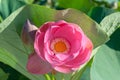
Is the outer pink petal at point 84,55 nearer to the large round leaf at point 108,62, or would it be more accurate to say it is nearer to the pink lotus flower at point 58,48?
the pink lotus flower at point 58,48

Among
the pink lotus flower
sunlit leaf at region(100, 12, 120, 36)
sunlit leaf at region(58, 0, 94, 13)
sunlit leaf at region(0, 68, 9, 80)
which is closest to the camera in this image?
the pink lotus flower

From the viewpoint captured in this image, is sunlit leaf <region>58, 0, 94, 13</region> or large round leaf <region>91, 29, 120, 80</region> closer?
large round leaf <region>91, 29, 120, 80</region>

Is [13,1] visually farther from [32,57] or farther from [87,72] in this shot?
[32,57]

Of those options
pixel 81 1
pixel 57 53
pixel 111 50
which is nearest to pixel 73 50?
pixel 57 53

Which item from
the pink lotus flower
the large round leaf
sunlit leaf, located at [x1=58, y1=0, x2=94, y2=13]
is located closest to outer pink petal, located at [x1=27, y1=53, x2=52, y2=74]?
the pink lotus flower

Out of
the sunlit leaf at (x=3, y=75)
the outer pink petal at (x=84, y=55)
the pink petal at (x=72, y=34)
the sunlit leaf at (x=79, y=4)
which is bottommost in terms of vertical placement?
the sunlit leaf at (x=79, y=4)

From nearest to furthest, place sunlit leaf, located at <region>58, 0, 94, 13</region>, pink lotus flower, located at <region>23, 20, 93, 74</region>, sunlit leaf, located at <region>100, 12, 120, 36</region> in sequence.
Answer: pink lotus flower, located at <region>23, 20, 93, 74</region> → sunlit leaf, located at <region>100, 12, 120, 36</region> → sunlit leaf, located at <region>58, 0, 94, 13</region>

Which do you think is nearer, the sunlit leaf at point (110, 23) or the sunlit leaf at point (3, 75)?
the sunlit leaf at point (110, 23)

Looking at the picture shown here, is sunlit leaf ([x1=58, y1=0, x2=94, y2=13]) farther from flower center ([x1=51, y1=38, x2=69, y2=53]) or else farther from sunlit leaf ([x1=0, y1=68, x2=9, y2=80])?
flower center ([x1=51, y1=38, x2=69, y2=53])

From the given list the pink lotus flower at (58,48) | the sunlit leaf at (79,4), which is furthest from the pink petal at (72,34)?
the sunlit leaf at (79,4)

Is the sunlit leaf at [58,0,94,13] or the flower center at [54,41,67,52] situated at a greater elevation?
the flower center at [54,41,67,52]
